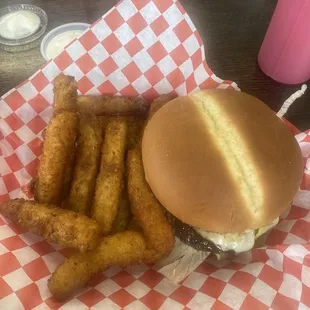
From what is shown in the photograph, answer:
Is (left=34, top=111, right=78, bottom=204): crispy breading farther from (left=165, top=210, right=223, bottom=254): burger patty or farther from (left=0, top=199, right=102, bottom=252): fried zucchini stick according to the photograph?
(left=165, top=210, right=223, bottom=254): burger patty

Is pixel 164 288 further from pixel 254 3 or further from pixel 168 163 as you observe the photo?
pixel 254 3

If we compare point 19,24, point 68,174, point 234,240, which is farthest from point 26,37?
point 234,240

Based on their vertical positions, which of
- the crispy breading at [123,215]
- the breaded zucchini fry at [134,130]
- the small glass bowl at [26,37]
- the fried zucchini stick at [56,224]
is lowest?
the crispy breading at [123,215]

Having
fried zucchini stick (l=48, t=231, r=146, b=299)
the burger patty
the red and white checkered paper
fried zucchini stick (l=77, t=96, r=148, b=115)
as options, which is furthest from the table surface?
fried zucchini stick (l=48, t=231, r=146, b=299)

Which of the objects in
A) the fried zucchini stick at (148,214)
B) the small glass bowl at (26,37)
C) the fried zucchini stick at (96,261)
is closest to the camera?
the fried zucchini stick at (96,261)

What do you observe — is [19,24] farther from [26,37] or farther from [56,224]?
[56,224]

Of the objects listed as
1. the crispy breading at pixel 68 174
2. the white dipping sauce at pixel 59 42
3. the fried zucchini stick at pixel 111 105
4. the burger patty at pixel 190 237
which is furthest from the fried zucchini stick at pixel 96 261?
the white dipping sauce at pixel 59 42

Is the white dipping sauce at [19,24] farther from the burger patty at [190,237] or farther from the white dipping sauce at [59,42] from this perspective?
the burger patty at [190,237]
